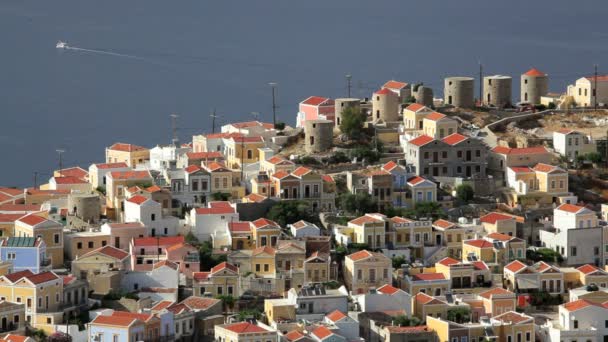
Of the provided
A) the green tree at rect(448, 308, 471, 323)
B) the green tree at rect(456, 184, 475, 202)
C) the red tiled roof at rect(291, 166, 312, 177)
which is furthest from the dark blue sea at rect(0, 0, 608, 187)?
the green tree at rect(448, 308, 471, 323)

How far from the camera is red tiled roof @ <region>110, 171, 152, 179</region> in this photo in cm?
4194

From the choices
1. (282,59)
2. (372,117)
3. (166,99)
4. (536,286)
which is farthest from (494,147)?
(282,59)

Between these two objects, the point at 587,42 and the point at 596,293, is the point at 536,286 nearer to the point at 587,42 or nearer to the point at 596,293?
the point at 596,293

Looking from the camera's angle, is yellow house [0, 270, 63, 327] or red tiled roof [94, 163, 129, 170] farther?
red tiled roof [94, 163, 129, 170]

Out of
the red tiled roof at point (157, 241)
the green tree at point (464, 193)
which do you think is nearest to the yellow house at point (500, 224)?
the green tree at point (464, 193)

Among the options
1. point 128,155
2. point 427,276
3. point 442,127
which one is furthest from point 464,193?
point 128,155

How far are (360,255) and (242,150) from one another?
6897 millimetres

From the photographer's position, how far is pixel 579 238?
39.9m

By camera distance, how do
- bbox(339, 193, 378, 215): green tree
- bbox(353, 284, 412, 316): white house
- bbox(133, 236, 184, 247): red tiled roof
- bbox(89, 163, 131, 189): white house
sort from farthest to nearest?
1. bbox(89, 163, 131, 189): white house
2. bbox(339, 193, 378, 215): green tree
3. bbox(133, 236, 184, 247): red tiled roof
4. bbox(353, 284, 412, 316): white house

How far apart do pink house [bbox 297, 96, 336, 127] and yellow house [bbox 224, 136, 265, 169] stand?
7.49 feet

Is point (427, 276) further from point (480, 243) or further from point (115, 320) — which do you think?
point (115, 320)

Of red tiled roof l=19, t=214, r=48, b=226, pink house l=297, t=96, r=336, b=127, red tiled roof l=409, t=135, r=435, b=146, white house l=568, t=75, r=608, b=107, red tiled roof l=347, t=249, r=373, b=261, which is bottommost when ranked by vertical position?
red tiled roof l=347, t=249, r=373, b=261

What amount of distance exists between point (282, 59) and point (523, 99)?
26473mm

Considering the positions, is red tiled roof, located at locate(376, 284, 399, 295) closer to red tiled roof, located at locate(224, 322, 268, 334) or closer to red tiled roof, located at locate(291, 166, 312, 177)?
red tiled roof, located at locate(224, 322, 268, 334)
